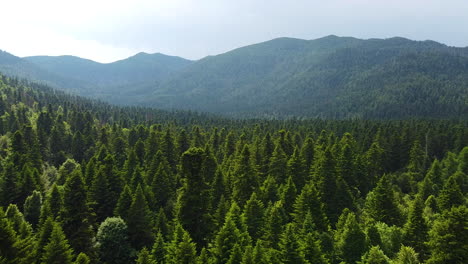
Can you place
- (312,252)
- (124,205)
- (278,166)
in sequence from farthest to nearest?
(278,166) < (124,205) < (312,252)

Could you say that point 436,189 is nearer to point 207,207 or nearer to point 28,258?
point 207,207

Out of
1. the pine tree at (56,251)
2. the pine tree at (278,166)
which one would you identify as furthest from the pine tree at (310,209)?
the pine tree at (56,251)

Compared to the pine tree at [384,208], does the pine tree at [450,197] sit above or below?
above

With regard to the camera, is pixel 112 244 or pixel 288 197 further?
pixel 288 197

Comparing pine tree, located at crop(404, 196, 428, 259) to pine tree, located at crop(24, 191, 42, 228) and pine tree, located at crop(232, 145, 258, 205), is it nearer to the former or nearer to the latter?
pine tree, located at crop(232, 145, 258, 205)

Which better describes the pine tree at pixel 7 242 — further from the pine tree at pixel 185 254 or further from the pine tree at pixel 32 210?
the pine tree at pixel 32 210

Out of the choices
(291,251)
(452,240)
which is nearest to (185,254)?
(291,251)

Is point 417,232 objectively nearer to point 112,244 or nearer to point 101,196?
point 112,244

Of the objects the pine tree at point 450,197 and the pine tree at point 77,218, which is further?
the pine tree at point 450,197

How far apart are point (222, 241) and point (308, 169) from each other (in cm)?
3988

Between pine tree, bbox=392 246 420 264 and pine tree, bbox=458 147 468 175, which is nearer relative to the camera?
pine tree, bbox=392 246 420 264

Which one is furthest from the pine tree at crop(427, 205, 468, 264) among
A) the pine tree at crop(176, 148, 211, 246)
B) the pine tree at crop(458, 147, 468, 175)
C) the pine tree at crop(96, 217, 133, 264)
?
the pine tree at crop(458, 147, 468, 175)

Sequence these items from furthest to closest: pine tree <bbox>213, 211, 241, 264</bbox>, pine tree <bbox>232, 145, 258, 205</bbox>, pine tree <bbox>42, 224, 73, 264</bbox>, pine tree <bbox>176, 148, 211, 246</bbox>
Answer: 1. pine tree <bbox>232, 145, 258, 205</bbox>
2. pine tree <bbox>176, 148, 211, 246</bbox>
3. pine tree <bbox>213, 211, 241, 264</bbox>
4. pine tree <bbox>42, 224, 73, 264</bbox>

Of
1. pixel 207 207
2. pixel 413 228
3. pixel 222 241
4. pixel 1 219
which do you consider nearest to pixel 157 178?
pixel 207 207
